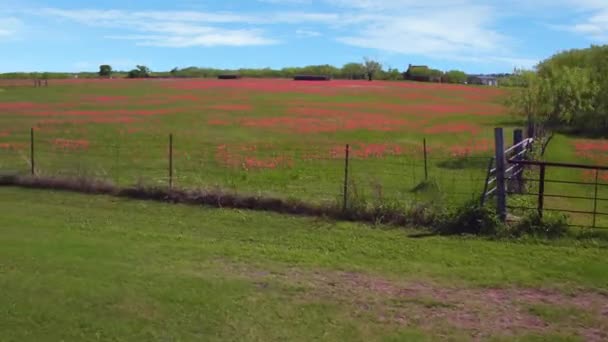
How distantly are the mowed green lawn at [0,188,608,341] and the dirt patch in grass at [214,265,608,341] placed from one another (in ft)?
0.07

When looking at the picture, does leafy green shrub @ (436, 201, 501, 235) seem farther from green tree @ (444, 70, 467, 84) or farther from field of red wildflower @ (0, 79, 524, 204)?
green tree @ (444, 70, 467, 84)

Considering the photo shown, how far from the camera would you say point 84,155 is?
967 inches

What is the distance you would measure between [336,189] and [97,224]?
7769 mm

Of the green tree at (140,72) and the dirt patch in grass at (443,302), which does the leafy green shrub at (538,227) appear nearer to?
the dirt patch in grass at (443,302)

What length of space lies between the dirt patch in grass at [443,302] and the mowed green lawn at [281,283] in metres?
0.02

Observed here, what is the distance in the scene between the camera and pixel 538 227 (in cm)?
1155

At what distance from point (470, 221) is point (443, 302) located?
4312 millimetres

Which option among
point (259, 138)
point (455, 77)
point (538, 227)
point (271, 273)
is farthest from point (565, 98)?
point (455, 77)

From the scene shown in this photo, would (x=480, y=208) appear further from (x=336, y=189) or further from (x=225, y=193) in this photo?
(x=336, y=189)

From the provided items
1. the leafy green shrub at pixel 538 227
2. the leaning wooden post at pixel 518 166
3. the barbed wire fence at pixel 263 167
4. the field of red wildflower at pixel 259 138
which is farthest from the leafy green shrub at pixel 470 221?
the leaning wooden post at pixel 518 166

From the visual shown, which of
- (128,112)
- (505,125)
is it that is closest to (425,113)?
(505,125)

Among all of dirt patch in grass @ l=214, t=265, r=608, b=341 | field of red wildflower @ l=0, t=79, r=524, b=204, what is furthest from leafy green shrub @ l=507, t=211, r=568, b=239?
dirt patch in grass @ l=214, t=265, r=608, b=341

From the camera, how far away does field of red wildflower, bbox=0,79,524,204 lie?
20.1 metres

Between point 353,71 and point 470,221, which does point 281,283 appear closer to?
point 470,221
